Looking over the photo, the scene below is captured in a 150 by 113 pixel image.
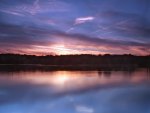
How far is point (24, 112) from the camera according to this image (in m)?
7.58

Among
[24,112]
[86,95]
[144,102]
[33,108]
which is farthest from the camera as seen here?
[86,95]

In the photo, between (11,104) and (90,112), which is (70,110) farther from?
(11,104)

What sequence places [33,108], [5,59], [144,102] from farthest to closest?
[5,59]
[144,102]
[33,108]

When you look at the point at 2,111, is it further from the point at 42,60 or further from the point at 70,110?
the point at 42,60

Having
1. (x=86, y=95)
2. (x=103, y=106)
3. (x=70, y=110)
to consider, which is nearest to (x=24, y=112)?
(x=70, y=110)

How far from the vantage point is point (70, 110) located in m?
8.05

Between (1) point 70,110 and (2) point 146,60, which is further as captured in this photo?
(2) point 146,60

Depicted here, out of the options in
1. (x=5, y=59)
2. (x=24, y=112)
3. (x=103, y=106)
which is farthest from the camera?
(x=5, y=59)

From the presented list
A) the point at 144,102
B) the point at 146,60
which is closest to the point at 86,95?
the point at 144,102

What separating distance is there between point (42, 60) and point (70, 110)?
6521 centimetres

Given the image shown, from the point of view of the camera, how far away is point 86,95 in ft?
38.0

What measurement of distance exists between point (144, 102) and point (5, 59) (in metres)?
62.0

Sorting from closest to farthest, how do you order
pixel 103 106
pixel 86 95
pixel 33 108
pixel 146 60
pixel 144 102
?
pixel 33 108 < pixel 103 106 < pixel 144 102 < pixel 86 95 < pixel 146 60

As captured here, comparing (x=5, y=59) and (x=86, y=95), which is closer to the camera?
(x=86, y=95)
